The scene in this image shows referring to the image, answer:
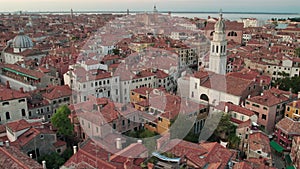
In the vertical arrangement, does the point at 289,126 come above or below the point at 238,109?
below

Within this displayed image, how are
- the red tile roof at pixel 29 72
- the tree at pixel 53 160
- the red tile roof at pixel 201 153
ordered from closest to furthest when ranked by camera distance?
the red tile roof at pixel 201 153 → the tree at pixel 53 160 → the red tile roof at pixel 29 72

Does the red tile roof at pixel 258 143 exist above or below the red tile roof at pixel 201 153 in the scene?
below

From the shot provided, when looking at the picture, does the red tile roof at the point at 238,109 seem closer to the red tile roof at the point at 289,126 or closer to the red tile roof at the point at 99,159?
the red tile roof at the point at 289,126

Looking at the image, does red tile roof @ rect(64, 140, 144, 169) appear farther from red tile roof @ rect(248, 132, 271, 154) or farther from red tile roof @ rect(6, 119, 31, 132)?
red tile roof @ rect(248, 132, 271, 154)

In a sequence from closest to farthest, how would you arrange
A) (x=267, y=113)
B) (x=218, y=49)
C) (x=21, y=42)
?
(x=267, y=113) → (x=218, y=49) → (x=21, y=42)

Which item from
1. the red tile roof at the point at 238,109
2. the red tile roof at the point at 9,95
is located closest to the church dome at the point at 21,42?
the red tile roof at the point at 9,95

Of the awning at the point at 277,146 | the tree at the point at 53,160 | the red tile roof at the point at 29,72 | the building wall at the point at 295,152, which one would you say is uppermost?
the red tile roof at the point at 29,72

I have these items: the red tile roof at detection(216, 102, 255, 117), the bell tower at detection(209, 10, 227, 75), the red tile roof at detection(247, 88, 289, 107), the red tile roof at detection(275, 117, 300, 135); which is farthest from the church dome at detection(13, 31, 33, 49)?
the red tile roof at detection(275, 117, 300, 135)

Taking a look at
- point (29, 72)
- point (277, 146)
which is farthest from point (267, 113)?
point (29, 72)

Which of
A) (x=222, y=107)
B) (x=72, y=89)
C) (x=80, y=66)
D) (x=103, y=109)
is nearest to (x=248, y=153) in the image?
(x=222, y=107)

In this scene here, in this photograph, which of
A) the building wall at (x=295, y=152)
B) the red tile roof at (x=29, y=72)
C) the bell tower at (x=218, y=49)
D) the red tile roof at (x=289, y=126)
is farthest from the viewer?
the red tile roof at (x=29, y=72)

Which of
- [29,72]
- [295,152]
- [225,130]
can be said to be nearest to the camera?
[295,152]

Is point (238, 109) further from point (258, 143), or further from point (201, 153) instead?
point (201, 153)

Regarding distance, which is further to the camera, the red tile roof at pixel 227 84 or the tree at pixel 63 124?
the red tile roof at pixel 227 84
